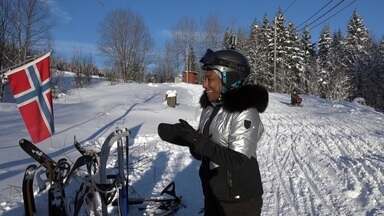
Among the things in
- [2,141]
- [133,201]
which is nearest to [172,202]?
[133,201]

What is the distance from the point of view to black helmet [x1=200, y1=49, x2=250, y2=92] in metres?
2.81

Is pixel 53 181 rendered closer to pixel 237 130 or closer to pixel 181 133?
pixel 181 133

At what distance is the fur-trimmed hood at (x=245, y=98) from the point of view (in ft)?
8.80

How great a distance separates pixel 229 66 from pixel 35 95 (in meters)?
4.21

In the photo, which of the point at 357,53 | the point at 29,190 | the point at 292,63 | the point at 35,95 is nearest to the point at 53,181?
the point at 29,190

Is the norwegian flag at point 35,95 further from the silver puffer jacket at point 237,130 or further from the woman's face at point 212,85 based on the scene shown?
the silver puffer jacket at point 237,130

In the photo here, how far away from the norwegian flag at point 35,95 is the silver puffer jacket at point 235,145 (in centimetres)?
388

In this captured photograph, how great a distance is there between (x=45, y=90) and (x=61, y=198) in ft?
9.28

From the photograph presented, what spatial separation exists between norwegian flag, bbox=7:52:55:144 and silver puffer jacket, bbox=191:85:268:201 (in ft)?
12.7

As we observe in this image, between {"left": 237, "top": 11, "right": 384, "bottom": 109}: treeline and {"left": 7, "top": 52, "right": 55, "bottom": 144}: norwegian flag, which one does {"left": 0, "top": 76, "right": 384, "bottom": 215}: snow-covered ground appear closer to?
{"left": 7, "top": 52, "right": 55, "bottom": 144}: norwegian flag

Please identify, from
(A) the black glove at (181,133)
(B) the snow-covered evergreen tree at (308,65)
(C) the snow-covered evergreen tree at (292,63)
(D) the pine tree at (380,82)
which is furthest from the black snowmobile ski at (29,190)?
(C) the snow-covered evergreen tree at (292,63)

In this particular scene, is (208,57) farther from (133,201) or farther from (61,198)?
(133,201)

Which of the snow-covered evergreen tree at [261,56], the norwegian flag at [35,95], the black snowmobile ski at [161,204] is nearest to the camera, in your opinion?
the black snowmobile ski at [161,204]

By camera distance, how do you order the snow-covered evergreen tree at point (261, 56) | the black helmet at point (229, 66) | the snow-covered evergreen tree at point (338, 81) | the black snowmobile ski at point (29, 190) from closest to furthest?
the black helmet at point (229, 66)
the black snowmobile ski at point (29, 190)
the snow-covered evergreen tree at point (338, 81)
the snow-covered evergreen tree at point (261, 56)
